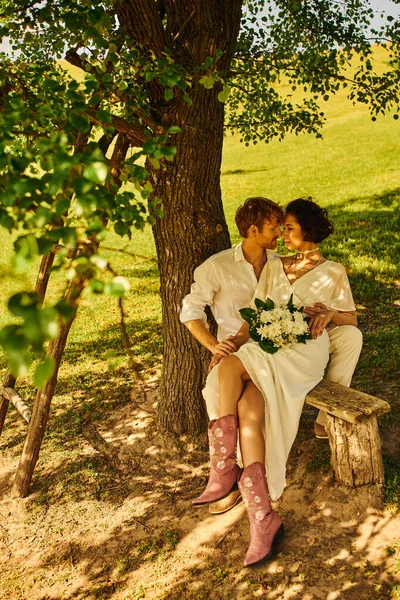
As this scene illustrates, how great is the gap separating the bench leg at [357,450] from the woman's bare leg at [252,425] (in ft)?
1.60

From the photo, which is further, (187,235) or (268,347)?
(187,235)

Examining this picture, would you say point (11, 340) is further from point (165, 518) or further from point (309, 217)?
point (309, 217)

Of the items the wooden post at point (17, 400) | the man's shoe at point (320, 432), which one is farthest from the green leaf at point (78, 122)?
the wooden post at point (17, 400)

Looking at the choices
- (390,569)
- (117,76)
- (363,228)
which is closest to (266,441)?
(390,569)

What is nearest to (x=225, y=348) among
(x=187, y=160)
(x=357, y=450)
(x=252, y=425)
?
(x=252, y=425)

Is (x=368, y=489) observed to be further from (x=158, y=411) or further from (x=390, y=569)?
(x=158, y=411)

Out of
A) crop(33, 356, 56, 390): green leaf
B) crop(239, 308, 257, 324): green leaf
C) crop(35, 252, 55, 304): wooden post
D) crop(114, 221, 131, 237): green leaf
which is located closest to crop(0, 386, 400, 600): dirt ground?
crop(239, 308, 257, 324): green leaf

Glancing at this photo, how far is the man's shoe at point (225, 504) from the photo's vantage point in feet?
13.7

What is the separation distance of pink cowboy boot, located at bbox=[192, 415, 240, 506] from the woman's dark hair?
160cm

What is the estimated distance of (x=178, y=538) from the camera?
161 inches

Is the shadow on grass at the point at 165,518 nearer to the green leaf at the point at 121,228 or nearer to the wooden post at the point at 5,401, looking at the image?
the wooden post at the point at 5,401

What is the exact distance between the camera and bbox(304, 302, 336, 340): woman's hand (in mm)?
4344

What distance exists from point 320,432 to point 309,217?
1683 millimetres

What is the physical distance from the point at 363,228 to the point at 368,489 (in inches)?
322
